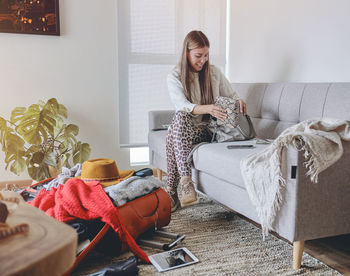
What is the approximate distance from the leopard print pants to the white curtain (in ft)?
3.56

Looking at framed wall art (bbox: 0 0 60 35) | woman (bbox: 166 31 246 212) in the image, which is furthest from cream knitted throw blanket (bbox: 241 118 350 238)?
framed wall art (bbox: 0 0 60 35)

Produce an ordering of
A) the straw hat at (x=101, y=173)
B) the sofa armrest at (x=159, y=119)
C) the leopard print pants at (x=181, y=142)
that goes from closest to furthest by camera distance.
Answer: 1. the straw hat at (x=101, y=173)
2. the leopard print pants at (x=181, y=142)
3. the sofa armrest at (x=159, y=119)

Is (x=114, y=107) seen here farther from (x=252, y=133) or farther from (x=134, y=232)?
(x=134, y=232)

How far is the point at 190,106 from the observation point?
2.21m

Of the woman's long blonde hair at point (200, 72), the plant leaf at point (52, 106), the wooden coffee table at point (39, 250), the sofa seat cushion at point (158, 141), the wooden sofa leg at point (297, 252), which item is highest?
the woman's long blonde hair at point (200, 72)

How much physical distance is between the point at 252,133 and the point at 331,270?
993 millimetres

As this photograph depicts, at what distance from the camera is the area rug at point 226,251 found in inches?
57.9

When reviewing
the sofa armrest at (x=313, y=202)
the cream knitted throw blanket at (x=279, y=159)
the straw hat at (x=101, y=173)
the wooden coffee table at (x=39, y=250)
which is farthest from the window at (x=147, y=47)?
the wooden coffee table at (x=39, y=250)

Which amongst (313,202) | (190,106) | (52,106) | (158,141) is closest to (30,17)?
(52,106)

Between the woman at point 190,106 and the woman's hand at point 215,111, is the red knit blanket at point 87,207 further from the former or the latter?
the woman's hand at point 215,111

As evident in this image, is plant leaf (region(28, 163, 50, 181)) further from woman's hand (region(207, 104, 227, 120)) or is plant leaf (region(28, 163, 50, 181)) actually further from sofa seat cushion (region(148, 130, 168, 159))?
woman's hand (region(207, 104, 227, 120))

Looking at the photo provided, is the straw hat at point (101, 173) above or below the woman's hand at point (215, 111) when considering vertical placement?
below

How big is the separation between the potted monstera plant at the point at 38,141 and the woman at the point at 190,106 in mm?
895

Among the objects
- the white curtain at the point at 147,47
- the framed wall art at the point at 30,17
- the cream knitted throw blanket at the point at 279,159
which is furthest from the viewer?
the white curtain at the point at 147,47
